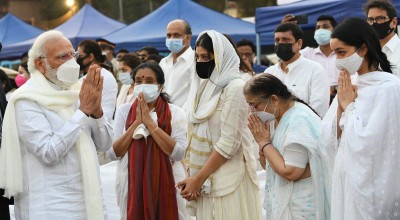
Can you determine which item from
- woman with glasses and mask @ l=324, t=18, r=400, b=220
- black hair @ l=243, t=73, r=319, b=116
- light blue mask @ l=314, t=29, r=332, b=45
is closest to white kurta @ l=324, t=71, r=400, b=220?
woman with glasses and mask @ l=324, t=18, r=400, b=220

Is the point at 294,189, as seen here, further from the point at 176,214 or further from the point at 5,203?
the point at 5,203

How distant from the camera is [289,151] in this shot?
4.79m

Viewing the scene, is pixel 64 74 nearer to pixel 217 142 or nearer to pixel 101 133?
pixel 101 133

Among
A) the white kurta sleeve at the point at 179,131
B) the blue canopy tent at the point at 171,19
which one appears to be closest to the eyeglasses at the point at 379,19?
the white kurta sleeve at the point at 179,131

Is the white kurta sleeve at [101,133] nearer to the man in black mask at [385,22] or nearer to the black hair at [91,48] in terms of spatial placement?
the man in black mask at [385,22]

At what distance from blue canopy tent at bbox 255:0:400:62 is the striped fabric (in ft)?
14.7

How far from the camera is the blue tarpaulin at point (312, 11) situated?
991 cm

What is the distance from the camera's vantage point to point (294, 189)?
4816mm

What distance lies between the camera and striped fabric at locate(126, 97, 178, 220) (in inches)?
236

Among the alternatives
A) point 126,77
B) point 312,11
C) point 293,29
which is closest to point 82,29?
point 312,11

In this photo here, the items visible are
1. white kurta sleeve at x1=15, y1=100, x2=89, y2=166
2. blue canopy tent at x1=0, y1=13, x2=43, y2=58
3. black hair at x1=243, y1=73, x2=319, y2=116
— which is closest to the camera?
white kurta sleeve at x1=15, y1=100, x2=89, y2=166

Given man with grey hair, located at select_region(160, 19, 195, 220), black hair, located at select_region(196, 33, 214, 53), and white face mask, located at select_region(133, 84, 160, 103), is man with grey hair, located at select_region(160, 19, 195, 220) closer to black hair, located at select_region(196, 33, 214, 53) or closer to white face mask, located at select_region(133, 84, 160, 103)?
white face mask, located at select_region(133, 84, 160, 103)

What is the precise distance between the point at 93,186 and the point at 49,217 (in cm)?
33

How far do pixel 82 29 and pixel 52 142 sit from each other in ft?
44.8
